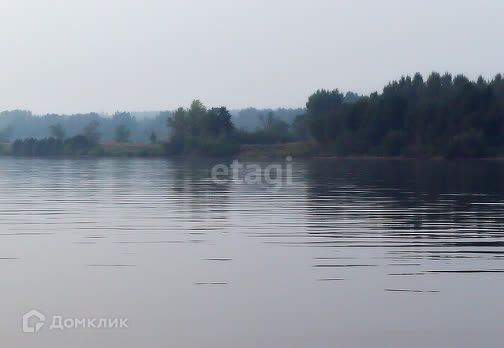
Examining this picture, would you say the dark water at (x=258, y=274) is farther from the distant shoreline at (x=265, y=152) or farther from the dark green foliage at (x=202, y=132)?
the dark green foliage at (x=202, y=132)

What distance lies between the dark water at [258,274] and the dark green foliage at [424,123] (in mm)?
77658

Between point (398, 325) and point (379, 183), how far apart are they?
36026 millimetres

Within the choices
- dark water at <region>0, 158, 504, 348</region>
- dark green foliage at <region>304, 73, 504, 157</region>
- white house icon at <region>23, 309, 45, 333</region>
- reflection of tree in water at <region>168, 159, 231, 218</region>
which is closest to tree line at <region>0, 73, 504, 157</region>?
dark green foliage at <region>304, 73, 504, 157</region>

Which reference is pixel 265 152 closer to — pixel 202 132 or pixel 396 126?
pixel 202 132

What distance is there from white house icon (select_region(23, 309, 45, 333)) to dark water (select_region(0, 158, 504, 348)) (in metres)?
0.16

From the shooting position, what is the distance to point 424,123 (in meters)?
111

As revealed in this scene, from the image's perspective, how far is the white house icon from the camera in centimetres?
1220

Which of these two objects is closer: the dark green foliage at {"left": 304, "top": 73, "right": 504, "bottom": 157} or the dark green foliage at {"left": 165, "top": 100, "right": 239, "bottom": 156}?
the dark green foliage at {"left": 304, "top": 73, "right": 504, "bottom": 157}

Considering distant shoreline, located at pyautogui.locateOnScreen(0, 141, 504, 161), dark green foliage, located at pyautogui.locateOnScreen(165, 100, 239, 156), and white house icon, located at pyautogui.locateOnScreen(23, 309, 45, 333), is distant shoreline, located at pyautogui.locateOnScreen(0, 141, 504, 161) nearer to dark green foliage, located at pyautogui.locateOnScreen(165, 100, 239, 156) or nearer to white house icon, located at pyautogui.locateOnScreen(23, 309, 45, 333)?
dark green foliage, located at pyautogui.locateOnScreen(165, 100, 239, 156)

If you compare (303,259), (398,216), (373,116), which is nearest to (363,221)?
(398,216)

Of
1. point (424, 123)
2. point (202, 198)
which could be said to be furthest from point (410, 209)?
point (424, 123)

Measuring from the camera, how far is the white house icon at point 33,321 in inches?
480

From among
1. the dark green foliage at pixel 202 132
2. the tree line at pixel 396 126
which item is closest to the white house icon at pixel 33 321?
the tree line at pixel 396 126

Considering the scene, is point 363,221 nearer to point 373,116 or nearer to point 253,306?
point 253,306
